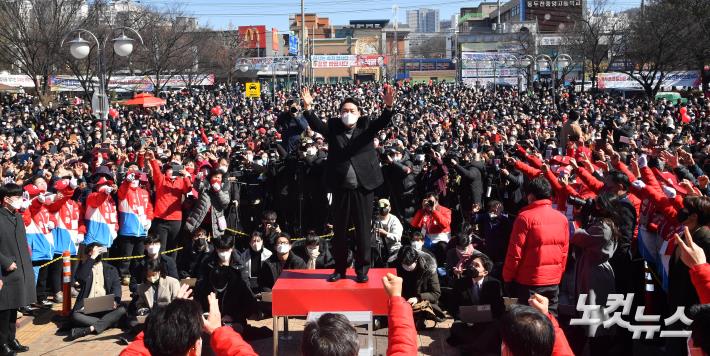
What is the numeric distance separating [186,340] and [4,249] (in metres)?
4.56

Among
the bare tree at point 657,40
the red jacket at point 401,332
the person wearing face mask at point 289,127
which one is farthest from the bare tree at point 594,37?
the red jacket at point 401,332

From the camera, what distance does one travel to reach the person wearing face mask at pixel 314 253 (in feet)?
29.5

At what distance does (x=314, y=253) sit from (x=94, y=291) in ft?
9.16

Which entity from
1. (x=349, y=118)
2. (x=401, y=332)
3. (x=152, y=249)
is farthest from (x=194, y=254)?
(x=401, y=332)

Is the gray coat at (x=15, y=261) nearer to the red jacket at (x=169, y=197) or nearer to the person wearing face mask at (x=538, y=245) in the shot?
the red jacket at (x=169, y=197)

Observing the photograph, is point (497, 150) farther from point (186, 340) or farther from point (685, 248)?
point (186, 340)

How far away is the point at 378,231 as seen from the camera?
9.80 m

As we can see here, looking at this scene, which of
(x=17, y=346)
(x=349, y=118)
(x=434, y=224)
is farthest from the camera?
(x=434, y=224)

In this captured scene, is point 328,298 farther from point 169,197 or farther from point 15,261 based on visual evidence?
point 169,197

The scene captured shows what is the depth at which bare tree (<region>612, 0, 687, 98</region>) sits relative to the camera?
37562mm

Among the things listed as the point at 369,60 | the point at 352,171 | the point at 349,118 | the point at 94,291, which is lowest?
the point at 94,291

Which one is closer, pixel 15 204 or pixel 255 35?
pixel 15 204

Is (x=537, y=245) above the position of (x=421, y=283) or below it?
above

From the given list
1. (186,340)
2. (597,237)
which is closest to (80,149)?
(597,237)
